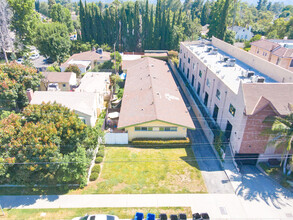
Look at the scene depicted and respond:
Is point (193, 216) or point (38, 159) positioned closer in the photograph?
point (193, 216)

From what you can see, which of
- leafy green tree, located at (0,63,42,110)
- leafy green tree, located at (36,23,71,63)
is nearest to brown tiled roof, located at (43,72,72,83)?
leafy green tree, located at (0,63,42,110)

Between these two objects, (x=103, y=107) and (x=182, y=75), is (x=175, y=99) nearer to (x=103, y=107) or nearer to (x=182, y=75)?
(x=103, y=107)

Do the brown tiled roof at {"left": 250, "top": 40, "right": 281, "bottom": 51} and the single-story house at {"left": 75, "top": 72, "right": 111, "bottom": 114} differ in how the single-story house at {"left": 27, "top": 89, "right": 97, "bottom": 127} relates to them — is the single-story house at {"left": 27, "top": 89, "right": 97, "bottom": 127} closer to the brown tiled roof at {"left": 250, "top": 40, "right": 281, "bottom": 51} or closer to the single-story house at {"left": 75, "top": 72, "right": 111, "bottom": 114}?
the single-story house at {"left": 75, "top": 72, "right": 111, "bottom": 114}

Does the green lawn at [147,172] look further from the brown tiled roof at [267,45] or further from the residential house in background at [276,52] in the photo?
the brown tiled roof at [267,45]

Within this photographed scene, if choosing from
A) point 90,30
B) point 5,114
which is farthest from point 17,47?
point 5,114

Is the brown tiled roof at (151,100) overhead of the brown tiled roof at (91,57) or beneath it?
beneath

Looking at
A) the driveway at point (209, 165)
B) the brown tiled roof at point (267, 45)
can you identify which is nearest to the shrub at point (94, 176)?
the driveway at point (209, 165)
